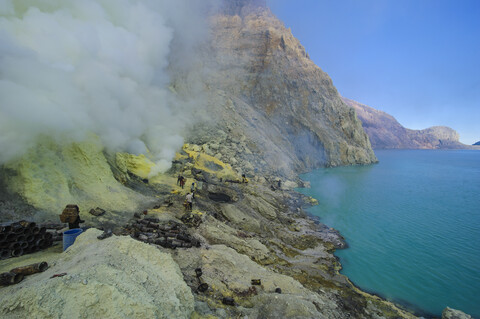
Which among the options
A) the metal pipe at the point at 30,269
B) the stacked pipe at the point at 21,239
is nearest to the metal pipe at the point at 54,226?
the stacked pipe at the point at 21,239

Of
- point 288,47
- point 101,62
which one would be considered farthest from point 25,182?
point 288,47

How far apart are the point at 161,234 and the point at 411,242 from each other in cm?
1650

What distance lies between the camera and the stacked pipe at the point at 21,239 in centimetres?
623

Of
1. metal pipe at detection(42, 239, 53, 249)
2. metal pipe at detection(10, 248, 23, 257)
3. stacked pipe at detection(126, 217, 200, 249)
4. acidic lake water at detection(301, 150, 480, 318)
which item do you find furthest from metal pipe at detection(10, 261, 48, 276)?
acidic lake water at detection(301, 150, 480, 318)

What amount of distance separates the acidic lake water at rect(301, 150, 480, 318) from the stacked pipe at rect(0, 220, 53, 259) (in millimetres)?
12600

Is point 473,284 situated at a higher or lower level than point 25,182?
lower

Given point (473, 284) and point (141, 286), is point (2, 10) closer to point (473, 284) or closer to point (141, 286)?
point (141, 286)

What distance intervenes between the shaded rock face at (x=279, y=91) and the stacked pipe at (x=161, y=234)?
103 ft

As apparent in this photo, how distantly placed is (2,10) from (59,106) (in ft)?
21.6

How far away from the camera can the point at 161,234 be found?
27.6 feet

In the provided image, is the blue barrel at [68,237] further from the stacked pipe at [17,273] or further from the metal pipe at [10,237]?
the stacked pipe at [17,273]

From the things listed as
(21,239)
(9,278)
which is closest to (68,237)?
(21,239)

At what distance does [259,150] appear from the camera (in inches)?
1358

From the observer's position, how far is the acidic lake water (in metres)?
11.2
